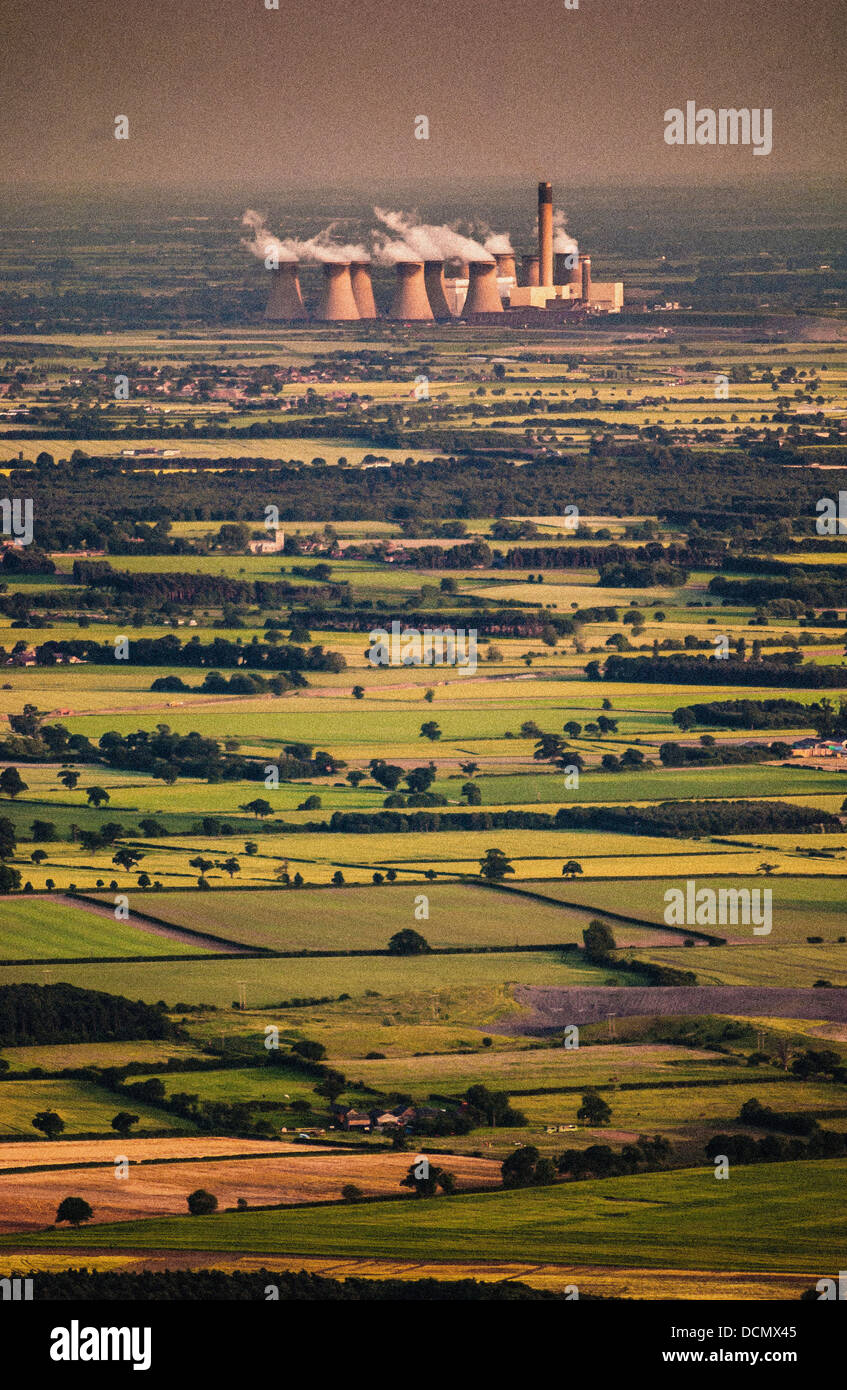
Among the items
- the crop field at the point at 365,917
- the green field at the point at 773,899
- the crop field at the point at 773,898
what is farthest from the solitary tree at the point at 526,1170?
the crop field at the point at 773,898

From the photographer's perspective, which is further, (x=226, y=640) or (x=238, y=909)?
(x=226, y=640)

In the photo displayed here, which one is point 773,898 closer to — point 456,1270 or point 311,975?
point 311,975

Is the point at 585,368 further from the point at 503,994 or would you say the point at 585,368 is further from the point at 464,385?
the point at 503,994

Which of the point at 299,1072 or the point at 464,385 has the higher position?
the point at 464,385

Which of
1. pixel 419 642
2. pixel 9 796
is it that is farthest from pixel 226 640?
pixel 9 796

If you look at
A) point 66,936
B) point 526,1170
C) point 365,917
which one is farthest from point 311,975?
point 526,1170

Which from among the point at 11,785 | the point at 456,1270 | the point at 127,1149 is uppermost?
the point at 11,785

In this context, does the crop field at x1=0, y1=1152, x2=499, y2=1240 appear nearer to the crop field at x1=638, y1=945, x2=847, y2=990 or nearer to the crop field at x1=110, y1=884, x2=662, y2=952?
the crop field at x1=638, y1=945, x2=847, y2=990
